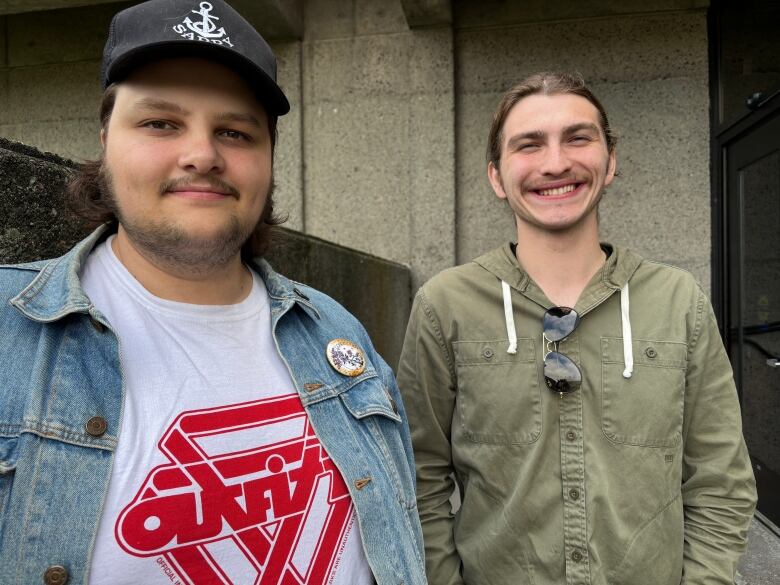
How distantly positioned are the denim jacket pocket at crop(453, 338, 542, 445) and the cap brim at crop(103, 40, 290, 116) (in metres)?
0.90

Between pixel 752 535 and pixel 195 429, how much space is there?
12.2 ft

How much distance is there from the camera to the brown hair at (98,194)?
122cm

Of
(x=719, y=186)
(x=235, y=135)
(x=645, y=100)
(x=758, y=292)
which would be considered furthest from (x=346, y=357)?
(x=645, y=100)

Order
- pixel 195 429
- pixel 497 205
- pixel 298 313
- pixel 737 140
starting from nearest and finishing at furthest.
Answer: pixel 195 429 → pixel 298 313 → pixel 737 140 → pixel 497 205

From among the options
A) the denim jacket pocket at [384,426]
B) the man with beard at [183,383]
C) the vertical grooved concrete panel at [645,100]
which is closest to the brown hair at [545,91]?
the man with beard at [183,383]

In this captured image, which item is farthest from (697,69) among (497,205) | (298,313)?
(298,313)

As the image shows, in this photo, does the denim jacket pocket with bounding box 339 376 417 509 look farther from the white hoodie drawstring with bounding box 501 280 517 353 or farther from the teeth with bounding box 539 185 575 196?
the teeth with bounding box 539 185 575 196

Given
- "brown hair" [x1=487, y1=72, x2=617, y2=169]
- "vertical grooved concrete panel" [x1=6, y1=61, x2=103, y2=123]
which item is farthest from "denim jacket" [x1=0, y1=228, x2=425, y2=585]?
"vertical grooved concrete panel" [x1=6, y1=61, x2=103, y2=123]

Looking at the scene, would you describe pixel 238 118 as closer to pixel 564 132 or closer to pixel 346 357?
pixel 346 357

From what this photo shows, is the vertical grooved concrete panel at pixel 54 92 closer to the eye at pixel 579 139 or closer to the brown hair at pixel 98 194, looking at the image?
the brown hair at pixel 98 194

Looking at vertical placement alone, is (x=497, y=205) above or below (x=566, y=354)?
above

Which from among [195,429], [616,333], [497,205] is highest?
[497,205]

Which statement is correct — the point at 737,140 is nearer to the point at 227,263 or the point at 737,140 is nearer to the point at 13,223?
the point at 227,263

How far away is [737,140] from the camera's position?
169 inches
